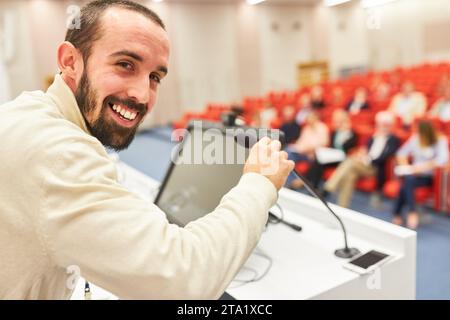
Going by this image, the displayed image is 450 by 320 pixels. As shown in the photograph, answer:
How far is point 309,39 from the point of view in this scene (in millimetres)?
14727

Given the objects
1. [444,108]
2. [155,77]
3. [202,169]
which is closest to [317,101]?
[444,108]

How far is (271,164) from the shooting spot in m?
0.90

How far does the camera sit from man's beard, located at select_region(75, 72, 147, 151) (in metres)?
0.95

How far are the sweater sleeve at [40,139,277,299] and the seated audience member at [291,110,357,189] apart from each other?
4.45 meters

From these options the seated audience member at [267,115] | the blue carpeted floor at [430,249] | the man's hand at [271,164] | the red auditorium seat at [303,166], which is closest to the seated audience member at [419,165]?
the blue carpeted floor at [430,249]

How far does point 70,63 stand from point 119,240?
53 cm

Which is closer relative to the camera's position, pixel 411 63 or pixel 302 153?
pixel 302 153

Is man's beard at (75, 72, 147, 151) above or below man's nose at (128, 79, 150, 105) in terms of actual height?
below

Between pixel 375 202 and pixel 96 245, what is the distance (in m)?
4.53

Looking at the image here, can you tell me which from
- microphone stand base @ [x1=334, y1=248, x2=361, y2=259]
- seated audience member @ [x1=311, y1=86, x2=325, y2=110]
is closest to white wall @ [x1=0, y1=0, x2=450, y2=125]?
seated audience member @ [x1=311, y1=86, x2=325, y2=110]

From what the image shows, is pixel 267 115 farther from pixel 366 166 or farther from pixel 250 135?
pixel 250 135

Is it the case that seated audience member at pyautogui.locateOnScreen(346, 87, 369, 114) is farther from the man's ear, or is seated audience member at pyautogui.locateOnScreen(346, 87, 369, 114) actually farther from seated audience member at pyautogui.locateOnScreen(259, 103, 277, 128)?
the man's ear
